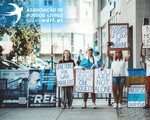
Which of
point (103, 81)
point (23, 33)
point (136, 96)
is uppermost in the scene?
point (23, 33)

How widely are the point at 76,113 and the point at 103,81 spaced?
5.11ft

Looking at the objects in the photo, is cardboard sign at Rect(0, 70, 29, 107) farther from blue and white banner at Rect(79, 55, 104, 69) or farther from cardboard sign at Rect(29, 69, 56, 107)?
blue and white banner at Rect(79, 55, 104, 69)

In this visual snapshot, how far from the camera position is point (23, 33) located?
1490 centimetres

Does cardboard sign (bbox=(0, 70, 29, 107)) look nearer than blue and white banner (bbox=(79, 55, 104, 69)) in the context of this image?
No

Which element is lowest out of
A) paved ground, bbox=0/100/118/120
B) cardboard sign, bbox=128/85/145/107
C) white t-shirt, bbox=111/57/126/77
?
paved ground, bbox=0/100/118/120

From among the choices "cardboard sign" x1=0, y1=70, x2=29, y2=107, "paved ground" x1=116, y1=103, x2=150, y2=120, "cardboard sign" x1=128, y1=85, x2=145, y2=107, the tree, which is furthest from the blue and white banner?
the tree

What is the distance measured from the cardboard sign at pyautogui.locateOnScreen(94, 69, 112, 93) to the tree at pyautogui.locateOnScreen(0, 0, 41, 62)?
506 centimetres

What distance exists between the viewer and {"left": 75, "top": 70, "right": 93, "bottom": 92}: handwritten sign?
34.7ft

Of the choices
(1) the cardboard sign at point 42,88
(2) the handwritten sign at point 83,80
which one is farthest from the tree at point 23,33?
(2) the handwritten sign at point 83,80

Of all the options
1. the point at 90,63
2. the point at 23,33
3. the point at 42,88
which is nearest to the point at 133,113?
the point at 90,63

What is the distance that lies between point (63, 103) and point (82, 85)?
2.76 ft

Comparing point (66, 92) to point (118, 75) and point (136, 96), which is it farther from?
point (136, 96)

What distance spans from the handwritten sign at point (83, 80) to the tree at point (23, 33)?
15.4ft

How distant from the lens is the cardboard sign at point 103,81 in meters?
10.4
